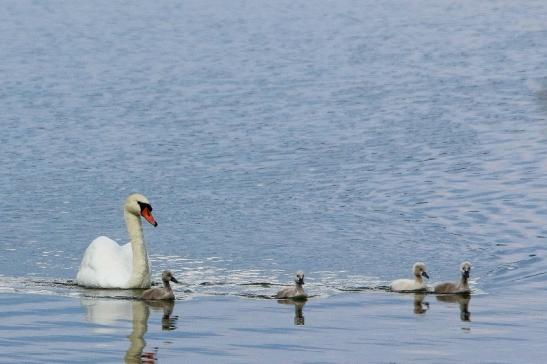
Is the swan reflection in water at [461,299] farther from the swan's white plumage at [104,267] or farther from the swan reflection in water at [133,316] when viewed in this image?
the swan's white plumage at [104,267]

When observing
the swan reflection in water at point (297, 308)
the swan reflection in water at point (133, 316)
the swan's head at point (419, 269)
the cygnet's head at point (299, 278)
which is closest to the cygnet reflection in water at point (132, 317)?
the swan reflection in water at point (133, 316)

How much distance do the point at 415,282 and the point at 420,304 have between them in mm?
445

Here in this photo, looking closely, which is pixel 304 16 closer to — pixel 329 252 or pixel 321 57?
pixel 321 57

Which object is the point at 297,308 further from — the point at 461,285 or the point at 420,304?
the point at 461,285

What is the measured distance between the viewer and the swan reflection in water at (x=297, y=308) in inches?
610

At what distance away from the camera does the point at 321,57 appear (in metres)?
38.9

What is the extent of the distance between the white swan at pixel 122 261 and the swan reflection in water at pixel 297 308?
81.6 inches

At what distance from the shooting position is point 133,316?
1600 cm

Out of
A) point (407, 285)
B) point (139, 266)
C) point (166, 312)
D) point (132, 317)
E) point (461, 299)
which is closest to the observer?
point (132, 317)

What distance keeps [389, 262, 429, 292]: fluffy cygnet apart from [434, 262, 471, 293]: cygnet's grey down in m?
0.21

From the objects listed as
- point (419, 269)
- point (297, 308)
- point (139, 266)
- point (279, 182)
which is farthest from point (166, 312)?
point (279, 182)

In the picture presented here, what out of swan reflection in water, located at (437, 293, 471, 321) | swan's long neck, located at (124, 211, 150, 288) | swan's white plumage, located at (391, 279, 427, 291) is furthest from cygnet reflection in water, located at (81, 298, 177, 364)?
swan reflection in water, located at (437, 293, 471, 321)

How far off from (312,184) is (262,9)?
89.1 feet

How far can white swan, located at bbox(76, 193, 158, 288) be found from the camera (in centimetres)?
1780
